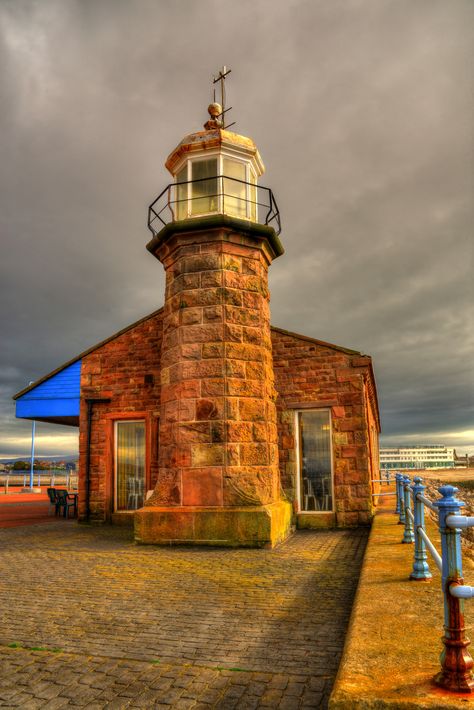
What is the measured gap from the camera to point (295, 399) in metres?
11.9

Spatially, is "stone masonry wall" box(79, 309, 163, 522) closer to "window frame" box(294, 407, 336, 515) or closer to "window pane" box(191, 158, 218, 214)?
"window frame" box(294, 407, 336, 515)

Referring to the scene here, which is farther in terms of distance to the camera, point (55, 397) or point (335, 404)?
point (55, 397)

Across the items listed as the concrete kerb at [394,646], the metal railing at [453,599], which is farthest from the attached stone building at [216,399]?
the metal railing at [453,599]

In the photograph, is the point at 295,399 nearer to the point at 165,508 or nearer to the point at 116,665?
the point at 165,508

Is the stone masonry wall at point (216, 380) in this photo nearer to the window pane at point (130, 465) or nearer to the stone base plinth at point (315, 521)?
the stone base plinth at point (315, 521)

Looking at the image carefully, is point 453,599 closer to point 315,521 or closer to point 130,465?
point 315,521

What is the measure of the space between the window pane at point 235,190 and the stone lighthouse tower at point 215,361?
2cm

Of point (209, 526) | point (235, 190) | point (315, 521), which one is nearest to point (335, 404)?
point (315, 521)

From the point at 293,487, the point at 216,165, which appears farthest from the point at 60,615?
the point at 216,165

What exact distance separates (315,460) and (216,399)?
12.1 feet

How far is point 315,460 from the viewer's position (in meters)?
11.8

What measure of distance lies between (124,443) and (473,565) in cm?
925

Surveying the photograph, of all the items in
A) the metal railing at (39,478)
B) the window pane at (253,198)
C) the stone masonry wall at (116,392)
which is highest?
the window pane at (253,198)

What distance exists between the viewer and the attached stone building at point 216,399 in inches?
357
